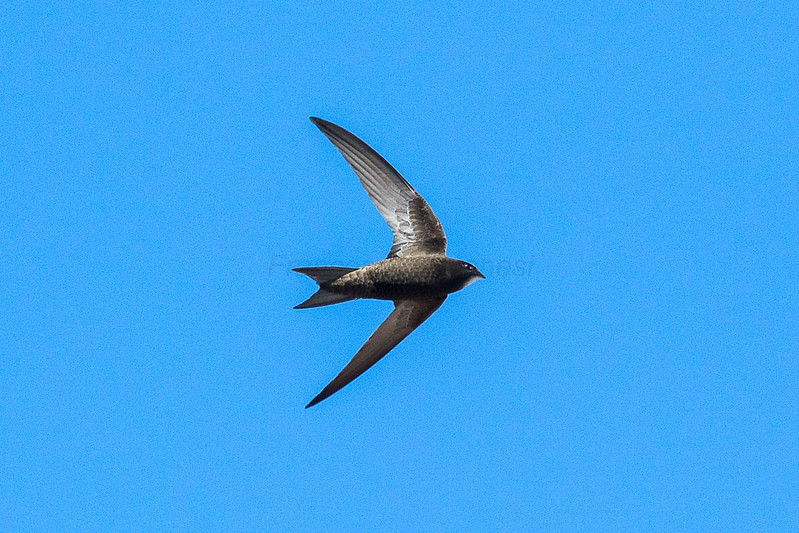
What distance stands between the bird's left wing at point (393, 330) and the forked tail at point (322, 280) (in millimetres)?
489

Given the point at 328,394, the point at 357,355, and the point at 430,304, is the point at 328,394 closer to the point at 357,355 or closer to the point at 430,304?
the point at 357,355

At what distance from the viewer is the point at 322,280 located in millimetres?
5863

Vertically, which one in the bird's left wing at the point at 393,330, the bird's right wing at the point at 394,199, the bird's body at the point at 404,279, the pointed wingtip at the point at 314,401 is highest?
the bird's right wing at the point at 394,199

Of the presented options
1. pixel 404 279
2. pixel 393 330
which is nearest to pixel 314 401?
pixel 393 330

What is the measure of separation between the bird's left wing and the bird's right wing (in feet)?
1.30

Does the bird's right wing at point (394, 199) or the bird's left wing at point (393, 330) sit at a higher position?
the bird's right wing at point (394, 199)

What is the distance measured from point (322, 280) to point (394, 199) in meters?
0.99

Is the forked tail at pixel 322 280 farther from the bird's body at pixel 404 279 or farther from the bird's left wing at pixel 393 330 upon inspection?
the bird's left wing at pixel 393 330

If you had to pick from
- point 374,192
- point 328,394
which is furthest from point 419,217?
point 328,394

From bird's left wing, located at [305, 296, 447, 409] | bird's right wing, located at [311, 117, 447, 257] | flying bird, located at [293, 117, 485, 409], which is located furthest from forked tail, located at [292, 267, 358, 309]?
bird's right wing, located at [311, 117, 447, 257]

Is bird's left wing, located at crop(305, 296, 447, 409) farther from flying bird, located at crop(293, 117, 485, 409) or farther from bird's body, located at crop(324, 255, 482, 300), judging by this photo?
bird's body, located at crop(324, 255, 482, 300)

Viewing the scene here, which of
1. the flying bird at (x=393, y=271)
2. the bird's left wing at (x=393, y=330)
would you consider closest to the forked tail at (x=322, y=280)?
the flying bird at (x=393, y=271)

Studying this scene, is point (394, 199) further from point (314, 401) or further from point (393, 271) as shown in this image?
point (314, 401)

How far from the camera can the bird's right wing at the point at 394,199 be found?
20.7 ft
